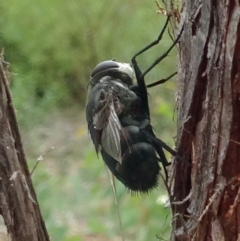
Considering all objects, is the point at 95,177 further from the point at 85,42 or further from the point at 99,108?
the point at 85,42

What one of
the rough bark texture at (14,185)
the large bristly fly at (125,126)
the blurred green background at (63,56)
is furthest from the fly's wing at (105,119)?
the blurred green background at (63,56)

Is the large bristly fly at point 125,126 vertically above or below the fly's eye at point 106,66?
below

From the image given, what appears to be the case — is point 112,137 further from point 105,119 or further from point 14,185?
point 14,185

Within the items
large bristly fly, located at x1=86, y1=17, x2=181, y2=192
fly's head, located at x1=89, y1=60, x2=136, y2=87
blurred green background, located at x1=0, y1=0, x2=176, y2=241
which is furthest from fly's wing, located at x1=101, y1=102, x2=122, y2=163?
blurred green background, located at x1=0, y1=0, x2=176, y2=241

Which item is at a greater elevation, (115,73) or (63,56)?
(63,56)

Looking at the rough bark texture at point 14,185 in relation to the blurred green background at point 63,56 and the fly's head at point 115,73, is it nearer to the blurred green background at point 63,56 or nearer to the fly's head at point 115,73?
the fly's head at point 115,73

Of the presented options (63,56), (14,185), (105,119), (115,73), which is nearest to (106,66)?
(115,73)

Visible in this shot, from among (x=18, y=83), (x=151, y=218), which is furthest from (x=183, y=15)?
(x=18, y=83)
